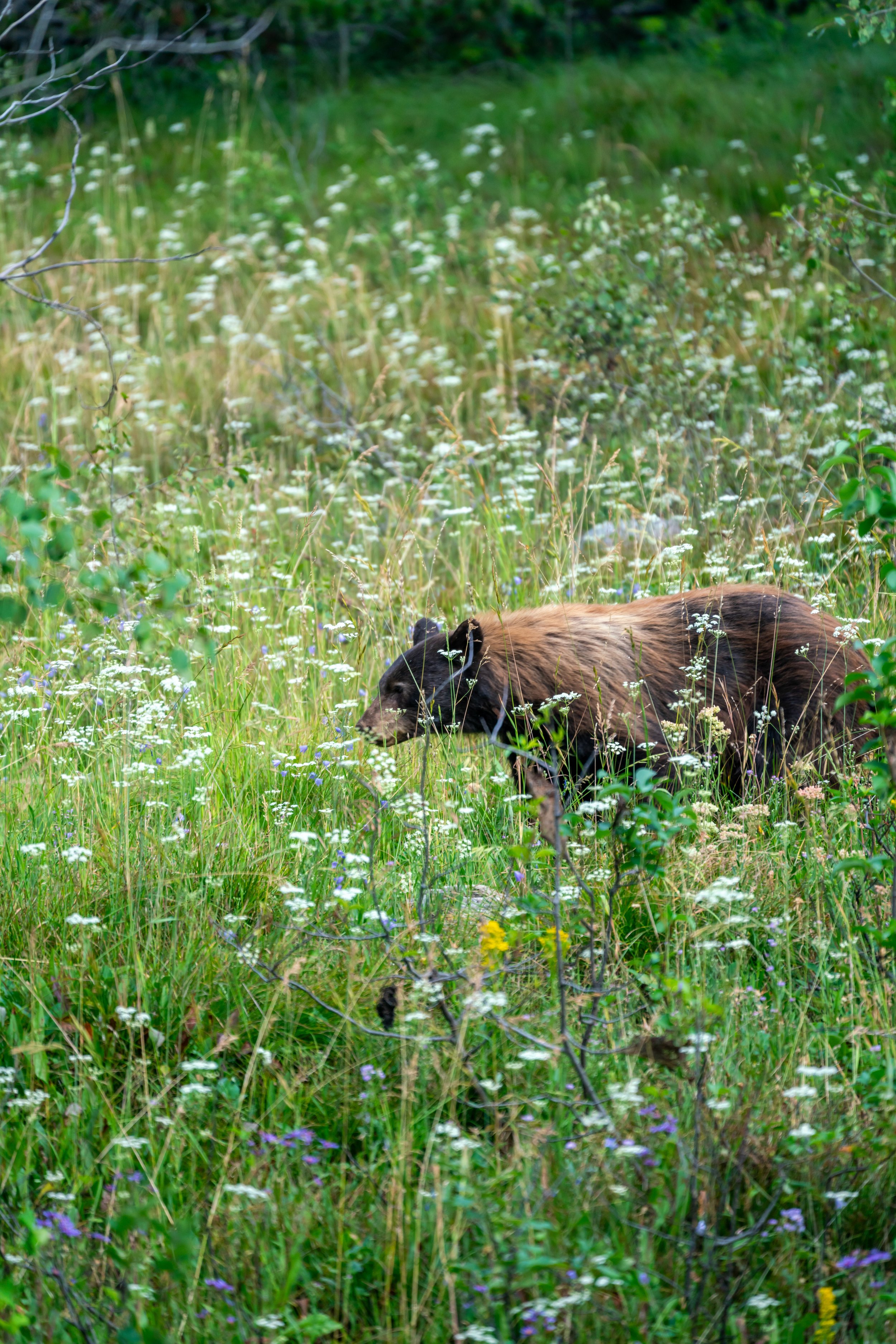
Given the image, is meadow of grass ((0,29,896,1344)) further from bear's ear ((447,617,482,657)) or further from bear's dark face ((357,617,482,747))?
bear's ear ((447,617,482,657))

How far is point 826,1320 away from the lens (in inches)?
100

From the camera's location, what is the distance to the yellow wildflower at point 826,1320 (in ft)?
8.23

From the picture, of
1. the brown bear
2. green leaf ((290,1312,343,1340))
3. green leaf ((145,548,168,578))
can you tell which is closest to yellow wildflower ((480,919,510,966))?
green leaf ((290,1312,343,1340))

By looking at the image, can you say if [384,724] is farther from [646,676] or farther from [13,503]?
[13,503]

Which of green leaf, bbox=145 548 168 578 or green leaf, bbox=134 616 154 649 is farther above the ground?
green leaf, bbox=145 548 168 578

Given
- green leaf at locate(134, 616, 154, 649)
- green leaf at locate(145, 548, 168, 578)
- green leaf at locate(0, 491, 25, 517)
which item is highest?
green leaf at locate(0, 491, 25, 517)

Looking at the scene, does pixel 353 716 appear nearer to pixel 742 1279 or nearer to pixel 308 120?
pixel 742 1279

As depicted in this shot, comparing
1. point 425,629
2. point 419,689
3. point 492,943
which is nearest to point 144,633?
point 492,943

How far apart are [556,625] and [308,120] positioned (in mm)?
12449

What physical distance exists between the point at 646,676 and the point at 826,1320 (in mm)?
3270

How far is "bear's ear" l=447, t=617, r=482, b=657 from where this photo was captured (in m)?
5.36

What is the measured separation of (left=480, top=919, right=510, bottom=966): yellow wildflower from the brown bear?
1.94 meters

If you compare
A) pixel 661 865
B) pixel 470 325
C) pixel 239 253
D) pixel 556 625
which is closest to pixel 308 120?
pixel 239 253

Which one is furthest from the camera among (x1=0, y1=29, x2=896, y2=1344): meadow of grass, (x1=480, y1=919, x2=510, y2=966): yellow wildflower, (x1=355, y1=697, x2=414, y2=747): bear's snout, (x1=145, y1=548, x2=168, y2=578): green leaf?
(x1=355, y1=697, x2=414, y2=747): bear's snout
